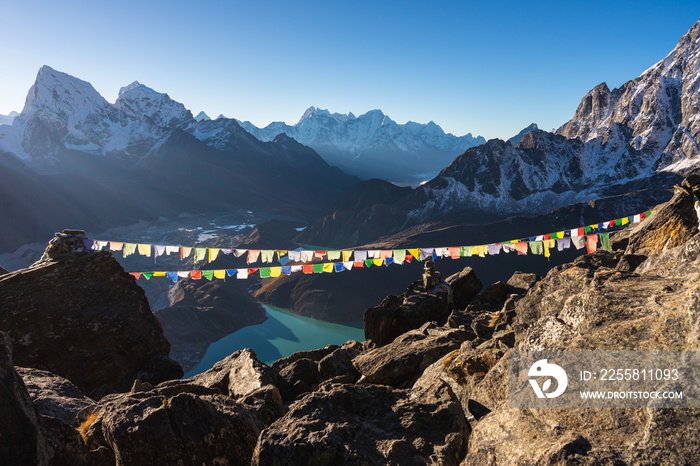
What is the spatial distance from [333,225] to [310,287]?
56014 mm

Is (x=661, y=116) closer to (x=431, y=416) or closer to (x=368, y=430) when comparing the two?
(x=431, y=416)

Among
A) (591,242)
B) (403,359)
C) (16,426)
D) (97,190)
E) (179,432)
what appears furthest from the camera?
(97,190)

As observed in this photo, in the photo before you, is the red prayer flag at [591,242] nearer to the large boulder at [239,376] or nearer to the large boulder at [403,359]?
the large boulder at [403,359]

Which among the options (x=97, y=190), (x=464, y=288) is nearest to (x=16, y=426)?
(x=464, y=288)

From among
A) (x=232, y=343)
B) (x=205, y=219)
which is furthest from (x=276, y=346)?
(x=205, y=219)

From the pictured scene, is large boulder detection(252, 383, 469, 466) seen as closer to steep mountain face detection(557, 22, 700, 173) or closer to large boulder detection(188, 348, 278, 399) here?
large boulder detection(188, 348, 278, 399)

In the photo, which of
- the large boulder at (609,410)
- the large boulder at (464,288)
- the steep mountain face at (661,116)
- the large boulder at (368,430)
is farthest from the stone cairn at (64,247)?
the steep mountain face at (661,116)

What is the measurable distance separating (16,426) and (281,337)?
5281 cm

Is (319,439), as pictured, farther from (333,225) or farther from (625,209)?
(333,225)

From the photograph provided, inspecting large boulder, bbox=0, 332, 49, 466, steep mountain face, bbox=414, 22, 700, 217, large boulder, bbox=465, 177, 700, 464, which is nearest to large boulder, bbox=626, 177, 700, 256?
large boulder, bbox=465, 177, 700, 464

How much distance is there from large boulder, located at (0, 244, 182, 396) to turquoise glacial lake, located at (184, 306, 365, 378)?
117ft

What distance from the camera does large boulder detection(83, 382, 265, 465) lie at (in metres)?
4.63

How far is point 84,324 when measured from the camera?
11.7 m

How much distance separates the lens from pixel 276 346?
5181 cm
